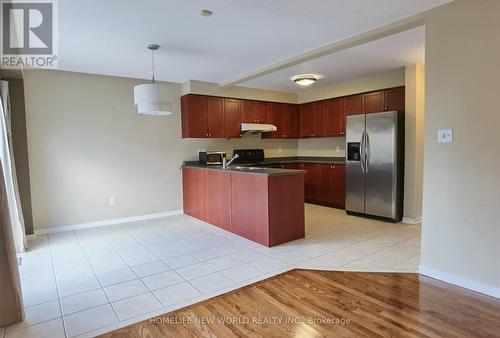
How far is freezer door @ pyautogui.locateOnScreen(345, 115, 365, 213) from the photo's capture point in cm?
491

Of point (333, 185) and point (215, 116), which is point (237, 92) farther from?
point (333, 185)

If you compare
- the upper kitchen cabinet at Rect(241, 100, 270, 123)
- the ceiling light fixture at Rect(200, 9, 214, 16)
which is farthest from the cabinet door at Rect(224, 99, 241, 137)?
the ceiling light fixture at Rect(200, 9, 214, 16)

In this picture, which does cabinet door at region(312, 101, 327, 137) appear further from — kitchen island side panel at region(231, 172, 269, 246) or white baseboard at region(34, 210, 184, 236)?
white baseboard at region(34, 210, 184, 236)

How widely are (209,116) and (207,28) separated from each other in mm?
2519

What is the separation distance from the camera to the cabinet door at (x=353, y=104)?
212 inches

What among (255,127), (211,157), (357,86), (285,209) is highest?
(357,86)

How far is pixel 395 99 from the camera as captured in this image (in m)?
4.82

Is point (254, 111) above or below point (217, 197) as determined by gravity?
above

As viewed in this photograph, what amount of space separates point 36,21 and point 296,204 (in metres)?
3.32

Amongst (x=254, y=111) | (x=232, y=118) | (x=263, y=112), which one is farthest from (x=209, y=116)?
(x=263, y=112)

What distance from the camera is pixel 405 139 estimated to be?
4.60 meters

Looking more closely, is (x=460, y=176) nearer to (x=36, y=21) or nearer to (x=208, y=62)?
(x=208, y=62)

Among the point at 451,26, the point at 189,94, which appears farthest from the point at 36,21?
the point at 451,26

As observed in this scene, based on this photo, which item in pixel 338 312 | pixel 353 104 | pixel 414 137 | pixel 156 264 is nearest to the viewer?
pixel 338 312
